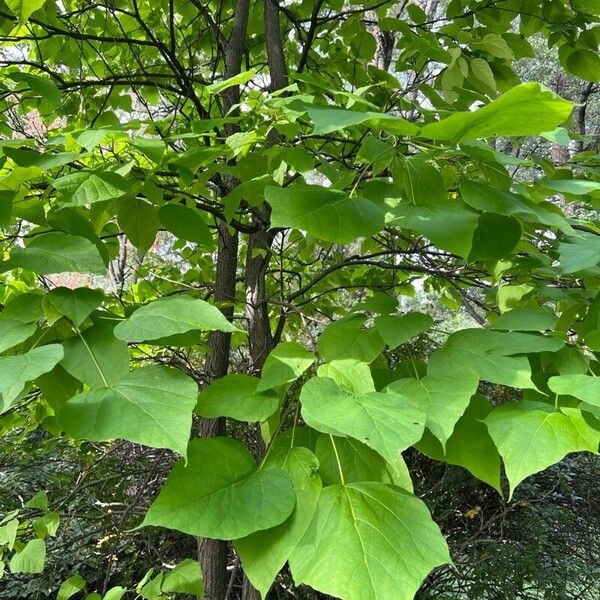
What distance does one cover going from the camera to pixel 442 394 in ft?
1.87

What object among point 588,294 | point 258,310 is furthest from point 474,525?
point 588,294

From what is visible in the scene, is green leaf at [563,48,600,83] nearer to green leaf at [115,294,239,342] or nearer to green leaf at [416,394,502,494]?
green leaf at [416,394,502,494]

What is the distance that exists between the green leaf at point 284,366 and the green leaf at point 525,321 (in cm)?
25

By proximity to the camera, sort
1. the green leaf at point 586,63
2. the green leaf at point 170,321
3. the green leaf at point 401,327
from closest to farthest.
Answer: the green leaf at point 170,321, the green leaf at point 401,327, the green leaf at point 586,63

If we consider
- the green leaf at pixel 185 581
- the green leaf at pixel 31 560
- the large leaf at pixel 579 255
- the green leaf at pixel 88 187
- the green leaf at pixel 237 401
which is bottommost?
the green leaf at pixel 31 560

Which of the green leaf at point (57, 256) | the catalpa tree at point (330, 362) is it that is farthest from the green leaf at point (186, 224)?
the green leaf at point (57, 256)

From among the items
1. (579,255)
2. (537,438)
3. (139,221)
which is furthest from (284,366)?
(139,221)

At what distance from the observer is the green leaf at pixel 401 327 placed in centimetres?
69

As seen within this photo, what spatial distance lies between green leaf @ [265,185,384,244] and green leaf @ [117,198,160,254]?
0.43m

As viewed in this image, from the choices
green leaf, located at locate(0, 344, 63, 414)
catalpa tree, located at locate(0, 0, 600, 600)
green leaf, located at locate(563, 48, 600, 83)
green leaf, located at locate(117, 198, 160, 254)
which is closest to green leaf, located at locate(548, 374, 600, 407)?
catalpa tree, located at locate(0, 0, 600, 600)

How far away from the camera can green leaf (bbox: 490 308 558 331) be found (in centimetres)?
69

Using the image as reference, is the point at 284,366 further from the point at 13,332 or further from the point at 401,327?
the point at 13,332

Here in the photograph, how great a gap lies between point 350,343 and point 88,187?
397mm

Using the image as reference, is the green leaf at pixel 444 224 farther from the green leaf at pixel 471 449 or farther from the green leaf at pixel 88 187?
the green leaf at pixel 88 187
